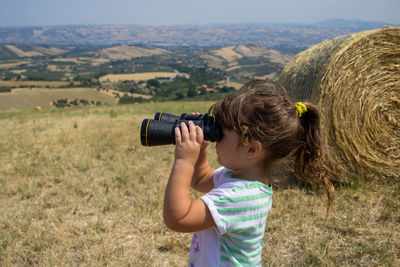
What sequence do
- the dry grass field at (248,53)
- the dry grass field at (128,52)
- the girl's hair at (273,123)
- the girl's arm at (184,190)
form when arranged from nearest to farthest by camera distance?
the girl's arm at (184,190) → the girl's hair at (273,123) → the dry grass field at (248,53) → the dry grass field at (128,52)

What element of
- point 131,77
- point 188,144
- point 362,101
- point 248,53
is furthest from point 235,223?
point 248,53

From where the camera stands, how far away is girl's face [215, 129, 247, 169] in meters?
1.45

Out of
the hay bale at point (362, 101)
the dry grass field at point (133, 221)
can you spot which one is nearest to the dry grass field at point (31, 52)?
the dry grass field at point (133, 221)

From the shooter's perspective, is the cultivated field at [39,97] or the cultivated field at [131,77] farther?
the cultivated field at [131,77]

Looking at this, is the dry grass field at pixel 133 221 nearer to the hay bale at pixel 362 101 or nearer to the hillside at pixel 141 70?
the hay bale at pixel 362 101

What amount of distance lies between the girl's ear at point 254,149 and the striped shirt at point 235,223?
0.13 metres

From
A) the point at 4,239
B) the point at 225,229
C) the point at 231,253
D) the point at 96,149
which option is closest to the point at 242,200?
the point at 225,229

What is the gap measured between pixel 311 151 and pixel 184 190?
0.75 metres

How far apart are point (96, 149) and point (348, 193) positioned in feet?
14.2

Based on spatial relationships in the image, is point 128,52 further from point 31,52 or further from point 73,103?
point 73,103

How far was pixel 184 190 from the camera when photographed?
4.32 feet

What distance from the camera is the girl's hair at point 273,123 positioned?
1.42 m

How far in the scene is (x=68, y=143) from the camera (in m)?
6.48

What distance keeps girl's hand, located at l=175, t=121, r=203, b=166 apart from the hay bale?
10.2 ft
